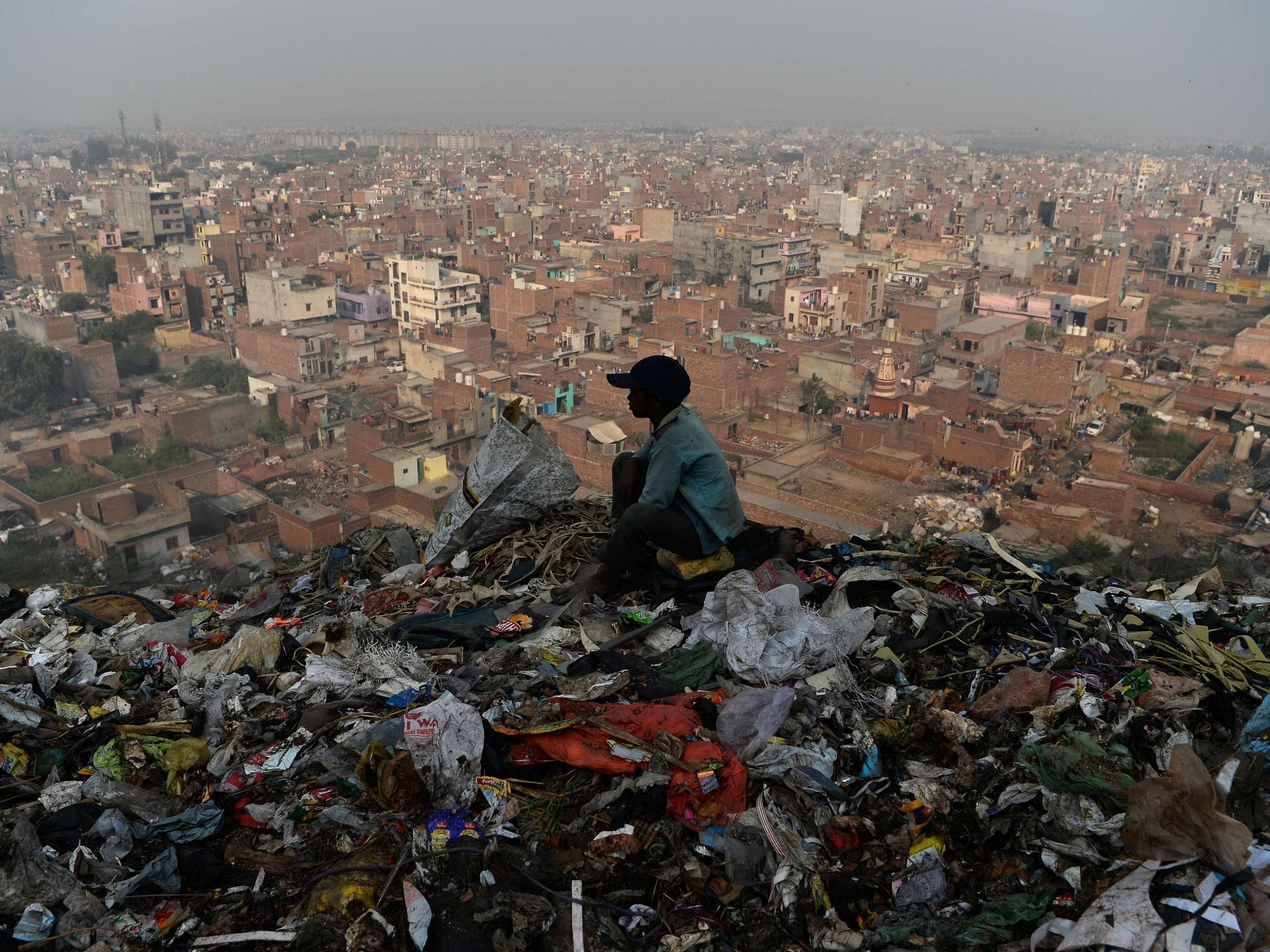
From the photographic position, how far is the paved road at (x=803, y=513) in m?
11.3

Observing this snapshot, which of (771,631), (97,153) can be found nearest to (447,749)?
(771,631)

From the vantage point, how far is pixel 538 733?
6.45ft

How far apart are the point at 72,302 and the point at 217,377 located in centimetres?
896

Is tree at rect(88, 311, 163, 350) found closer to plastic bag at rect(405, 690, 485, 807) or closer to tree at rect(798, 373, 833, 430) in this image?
tree at rect(798, 373, 833, 430)

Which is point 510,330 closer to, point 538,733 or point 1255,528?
point 1255,528

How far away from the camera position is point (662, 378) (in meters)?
2.77

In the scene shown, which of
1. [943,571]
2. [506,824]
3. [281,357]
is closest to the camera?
[506,824]

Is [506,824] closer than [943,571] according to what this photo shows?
Yes

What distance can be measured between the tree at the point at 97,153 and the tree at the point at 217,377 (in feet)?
181

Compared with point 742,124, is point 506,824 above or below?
below

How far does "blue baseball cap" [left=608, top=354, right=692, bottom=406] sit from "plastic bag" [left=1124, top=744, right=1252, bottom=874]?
1.55 metres

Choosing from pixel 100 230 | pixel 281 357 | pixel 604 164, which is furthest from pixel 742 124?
pixel 281 357

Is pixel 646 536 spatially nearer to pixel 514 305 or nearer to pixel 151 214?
pixel 514 305

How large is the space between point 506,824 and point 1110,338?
24647mm
